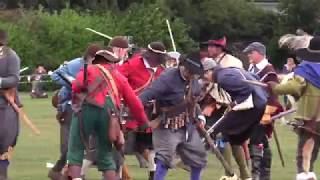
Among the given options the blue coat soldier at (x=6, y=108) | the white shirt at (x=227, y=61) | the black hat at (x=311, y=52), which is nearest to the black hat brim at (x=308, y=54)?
the black hat at (x=311, y=52)

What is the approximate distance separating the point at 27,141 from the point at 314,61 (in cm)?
934

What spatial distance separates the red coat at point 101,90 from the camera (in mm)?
10062

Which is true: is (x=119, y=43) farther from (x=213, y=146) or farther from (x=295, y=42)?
(x=295, y=42)

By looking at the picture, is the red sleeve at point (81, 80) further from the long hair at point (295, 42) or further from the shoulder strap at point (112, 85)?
the long hair at point (295, 42)

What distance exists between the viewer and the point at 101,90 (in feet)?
33.1

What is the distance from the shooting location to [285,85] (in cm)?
1097

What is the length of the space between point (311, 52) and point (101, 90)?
104 inches

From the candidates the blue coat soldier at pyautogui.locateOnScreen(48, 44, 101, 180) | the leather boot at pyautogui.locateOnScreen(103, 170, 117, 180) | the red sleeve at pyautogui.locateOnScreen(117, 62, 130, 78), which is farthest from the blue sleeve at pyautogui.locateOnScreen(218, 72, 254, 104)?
the leather boot at pyautogui.locateOnScreen(103, 170, 117, 180)

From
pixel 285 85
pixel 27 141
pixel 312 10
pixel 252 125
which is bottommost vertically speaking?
pixel 312 10

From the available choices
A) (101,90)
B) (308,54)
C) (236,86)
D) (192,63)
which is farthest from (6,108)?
(308,54)

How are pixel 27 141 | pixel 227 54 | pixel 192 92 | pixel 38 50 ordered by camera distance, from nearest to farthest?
pixel 192 92 < pixel 227 54 < pixel 27 141 < pixel 38 50

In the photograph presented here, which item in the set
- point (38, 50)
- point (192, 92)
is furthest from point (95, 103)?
point (38, 50)

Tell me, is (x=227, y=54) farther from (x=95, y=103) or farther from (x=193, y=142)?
(x=95, y=103)

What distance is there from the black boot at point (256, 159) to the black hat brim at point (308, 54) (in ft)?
7.96
